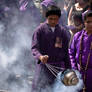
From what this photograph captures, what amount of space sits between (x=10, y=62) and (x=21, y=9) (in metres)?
1.37

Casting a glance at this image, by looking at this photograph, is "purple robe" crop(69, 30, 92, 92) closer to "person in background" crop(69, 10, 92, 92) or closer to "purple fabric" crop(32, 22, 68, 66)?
"person in background" crop(69, 10, 92, 92)

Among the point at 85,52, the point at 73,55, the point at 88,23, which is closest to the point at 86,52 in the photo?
the point at 85,52

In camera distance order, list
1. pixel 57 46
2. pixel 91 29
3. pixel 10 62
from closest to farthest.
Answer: pixel 91 29
pixel 57 46
pixel 10 62

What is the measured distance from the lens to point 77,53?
466 centimetres

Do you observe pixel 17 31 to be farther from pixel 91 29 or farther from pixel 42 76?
pixel 91 29

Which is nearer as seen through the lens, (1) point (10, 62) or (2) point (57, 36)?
(2) point (57, 36)

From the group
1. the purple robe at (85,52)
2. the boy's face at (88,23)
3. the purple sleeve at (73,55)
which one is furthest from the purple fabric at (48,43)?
the boy's face at (88,23)

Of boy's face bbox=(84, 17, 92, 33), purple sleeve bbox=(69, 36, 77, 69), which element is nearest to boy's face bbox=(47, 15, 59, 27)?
purple sleeve bbox=(69, 36, 77, 69)

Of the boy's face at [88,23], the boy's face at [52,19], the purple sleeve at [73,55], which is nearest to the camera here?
the boy's face at [88,23]

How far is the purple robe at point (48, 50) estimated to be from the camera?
511 cm

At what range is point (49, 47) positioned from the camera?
16.8ft

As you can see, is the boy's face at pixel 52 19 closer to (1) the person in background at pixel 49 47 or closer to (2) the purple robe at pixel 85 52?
(1) the person in background at pixel 49 47

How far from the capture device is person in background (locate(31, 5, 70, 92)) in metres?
5.10

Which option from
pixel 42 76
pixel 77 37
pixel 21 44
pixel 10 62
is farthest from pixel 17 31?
pixel 77 37
